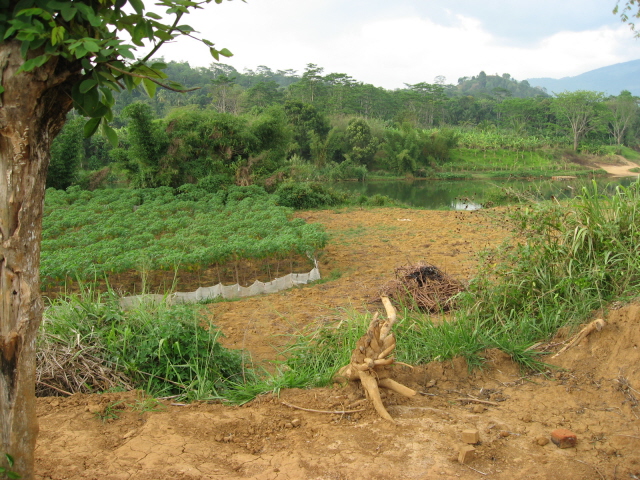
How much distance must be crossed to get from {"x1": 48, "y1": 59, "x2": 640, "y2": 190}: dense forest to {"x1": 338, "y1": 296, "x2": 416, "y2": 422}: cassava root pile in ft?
5.90

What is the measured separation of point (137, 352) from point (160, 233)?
6.58 metres

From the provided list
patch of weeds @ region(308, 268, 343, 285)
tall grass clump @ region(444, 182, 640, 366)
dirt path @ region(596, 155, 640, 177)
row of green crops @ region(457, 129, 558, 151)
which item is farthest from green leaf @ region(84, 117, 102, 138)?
dirt path @ region(596, 155, 640, 177)

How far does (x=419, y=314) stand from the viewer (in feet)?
13.2

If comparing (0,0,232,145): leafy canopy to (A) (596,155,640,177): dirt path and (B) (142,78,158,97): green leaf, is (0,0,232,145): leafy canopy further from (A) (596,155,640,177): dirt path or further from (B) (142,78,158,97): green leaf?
(A) (596,155,640,177): dirt path

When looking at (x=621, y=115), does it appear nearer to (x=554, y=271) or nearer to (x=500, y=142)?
(x=500, y=142)

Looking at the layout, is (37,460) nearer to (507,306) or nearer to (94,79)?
(94,79)

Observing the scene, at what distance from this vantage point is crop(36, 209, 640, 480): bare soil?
2.23 m

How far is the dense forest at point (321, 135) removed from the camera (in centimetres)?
1580

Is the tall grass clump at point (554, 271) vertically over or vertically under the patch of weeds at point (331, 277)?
over

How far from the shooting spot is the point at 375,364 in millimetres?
2824

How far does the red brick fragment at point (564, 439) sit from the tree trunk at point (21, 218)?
2240 mm

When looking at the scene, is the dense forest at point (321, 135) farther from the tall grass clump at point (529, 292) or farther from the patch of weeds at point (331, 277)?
the patch of weeds at point (331, 277)

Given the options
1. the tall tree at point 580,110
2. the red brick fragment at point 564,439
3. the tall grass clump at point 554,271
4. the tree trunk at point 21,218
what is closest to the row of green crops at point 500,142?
the tall tree at point 580,110

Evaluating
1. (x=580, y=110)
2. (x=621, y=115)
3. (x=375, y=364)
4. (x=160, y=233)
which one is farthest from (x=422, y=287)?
(x=621, y=115)
